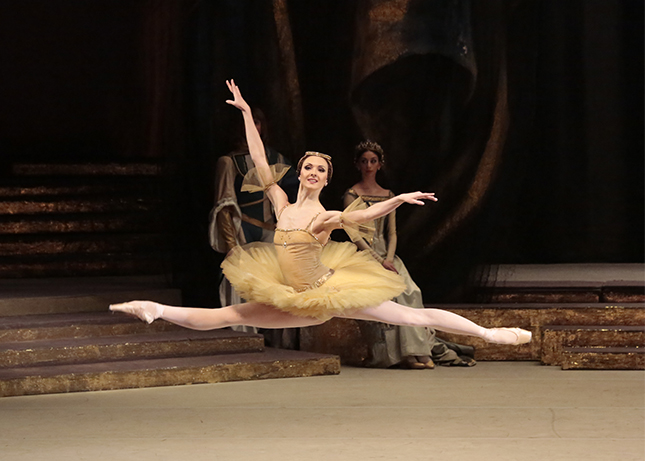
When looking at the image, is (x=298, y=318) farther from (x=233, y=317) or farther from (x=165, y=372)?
(x=165, y=372)

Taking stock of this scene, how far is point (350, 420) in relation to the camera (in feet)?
16.7

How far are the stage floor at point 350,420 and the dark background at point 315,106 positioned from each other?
4.66 ft

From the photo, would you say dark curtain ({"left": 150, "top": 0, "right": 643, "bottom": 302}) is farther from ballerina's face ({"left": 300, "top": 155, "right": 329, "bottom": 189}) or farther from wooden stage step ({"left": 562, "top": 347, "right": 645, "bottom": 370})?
ballerina's face ({"left": 300, "top": 155, "right": 329, "bottom": 189})

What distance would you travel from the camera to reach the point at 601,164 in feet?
29.3

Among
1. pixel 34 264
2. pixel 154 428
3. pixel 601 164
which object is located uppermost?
pixel 601 164

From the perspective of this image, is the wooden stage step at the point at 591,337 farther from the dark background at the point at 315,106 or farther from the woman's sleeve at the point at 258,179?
the woman's sleeve at the point at 258,179

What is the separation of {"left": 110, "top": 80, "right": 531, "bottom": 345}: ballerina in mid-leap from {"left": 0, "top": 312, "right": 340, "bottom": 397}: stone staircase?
208cm

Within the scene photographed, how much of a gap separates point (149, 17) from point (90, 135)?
187 centimetres

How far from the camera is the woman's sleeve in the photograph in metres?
4.10

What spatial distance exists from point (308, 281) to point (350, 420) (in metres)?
1.42

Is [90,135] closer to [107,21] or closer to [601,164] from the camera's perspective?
[107,21]

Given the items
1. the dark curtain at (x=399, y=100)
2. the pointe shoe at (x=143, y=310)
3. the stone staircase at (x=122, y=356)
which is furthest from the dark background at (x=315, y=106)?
the pointe shoe at (x=143, y=310)

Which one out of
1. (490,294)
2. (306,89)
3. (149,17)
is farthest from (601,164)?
(149,17)

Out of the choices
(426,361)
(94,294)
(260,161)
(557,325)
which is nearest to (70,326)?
(94,294)
